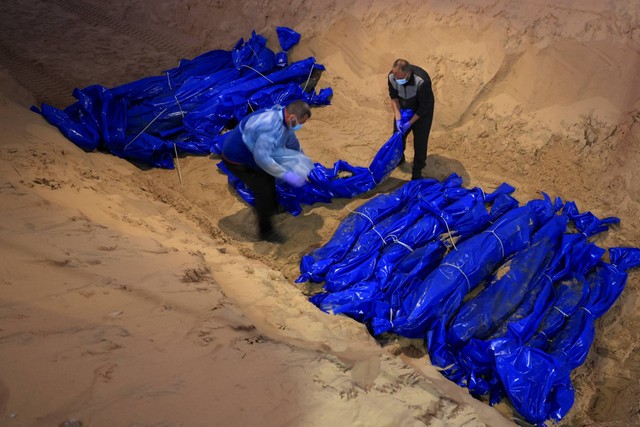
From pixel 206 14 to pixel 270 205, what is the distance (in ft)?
15.4

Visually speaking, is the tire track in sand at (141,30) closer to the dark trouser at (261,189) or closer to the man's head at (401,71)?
the dark trouser at (261,189)

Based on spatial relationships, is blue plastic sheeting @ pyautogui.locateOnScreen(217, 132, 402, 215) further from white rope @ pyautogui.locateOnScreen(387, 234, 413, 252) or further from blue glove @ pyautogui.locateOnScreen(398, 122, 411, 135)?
white rope @ pyautogui.locateOnScreen(387, 234, 413, 252)

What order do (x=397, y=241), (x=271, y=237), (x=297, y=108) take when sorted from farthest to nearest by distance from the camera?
(x=271, y=237) < (x=397, y=241) < (x=297, y=108)

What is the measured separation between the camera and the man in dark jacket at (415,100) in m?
4.79

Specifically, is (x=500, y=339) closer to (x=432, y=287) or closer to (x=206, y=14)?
(x=432, y=287)

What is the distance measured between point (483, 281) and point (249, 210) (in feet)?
7.88

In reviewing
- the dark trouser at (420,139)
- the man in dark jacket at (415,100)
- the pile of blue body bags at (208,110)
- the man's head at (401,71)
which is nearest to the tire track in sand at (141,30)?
the pile of blue body bags at (208,110)

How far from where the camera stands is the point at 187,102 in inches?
240

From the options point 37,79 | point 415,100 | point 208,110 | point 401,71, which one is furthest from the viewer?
point 37,79

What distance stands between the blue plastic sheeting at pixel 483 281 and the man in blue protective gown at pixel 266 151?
2.26 feet

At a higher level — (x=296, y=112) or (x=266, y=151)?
(x=296, y=112)

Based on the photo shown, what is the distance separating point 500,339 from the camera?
3.68m

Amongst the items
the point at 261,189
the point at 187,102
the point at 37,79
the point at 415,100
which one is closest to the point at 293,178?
the point at 261,189

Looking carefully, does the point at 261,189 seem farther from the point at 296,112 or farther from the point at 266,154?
the point at 296,112
